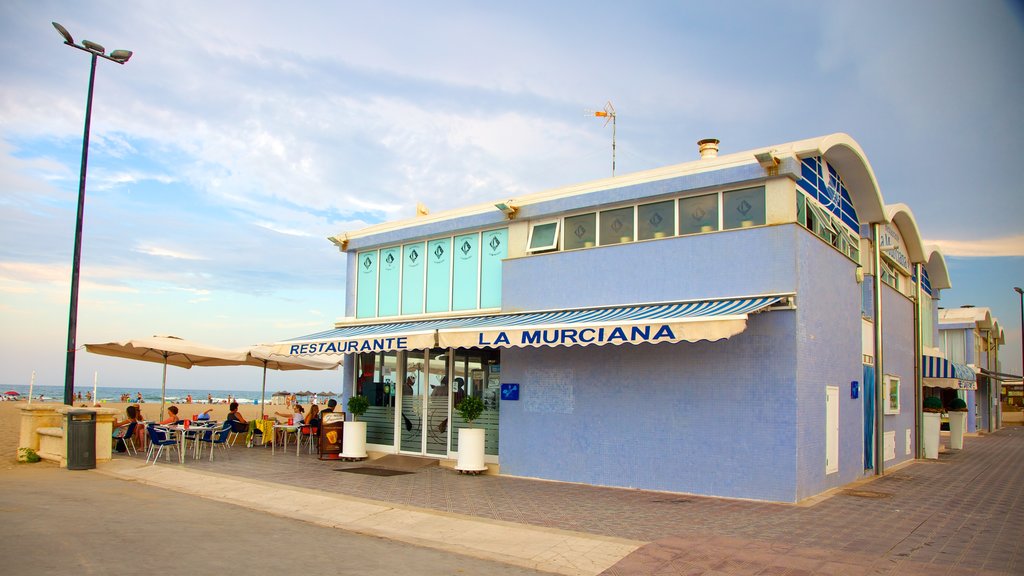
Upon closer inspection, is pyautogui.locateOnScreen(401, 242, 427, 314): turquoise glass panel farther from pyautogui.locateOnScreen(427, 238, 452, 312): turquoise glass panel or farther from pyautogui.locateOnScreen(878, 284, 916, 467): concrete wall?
pyautogui.locateOnScreen(878, 284, 916, 467): concrete wall

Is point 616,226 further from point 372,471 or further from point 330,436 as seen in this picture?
point 330,436

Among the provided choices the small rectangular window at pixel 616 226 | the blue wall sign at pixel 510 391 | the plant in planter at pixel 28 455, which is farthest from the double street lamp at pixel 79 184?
the small rectangular window at pixel 616 226

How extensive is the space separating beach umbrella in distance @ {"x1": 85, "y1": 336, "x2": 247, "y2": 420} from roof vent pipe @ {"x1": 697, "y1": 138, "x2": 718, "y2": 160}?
43.9 ft

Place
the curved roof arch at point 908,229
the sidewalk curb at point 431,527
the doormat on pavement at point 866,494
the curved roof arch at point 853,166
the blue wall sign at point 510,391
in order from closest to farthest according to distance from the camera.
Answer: the sidewalk curb at point 431,527 → the curved roof arch at point 853,166 → the doormat on pavement at point 866,494 → the blue wall sign at point 510,391 → the curved roof arch at point 908,229

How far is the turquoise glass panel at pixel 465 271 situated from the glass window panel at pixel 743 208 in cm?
578

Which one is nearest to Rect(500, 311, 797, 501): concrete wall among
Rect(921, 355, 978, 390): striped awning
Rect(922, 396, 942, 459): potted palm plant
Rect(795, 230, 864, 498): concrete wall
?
Rect(795, 230, 864, 498): concrete wall

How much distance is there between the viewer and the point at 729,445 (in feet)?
37.8

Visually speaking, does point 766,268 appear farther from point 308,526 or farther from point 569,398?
point 308,526

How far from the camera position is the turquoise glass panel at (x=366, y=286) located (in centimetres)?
1842

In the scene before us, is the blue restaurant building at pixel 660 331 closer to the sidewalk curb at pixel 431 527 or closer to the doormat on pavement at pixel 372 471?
the doormat on pavement at pixel 372 471

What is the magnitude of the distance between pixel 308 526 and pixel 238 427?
36.6 ft

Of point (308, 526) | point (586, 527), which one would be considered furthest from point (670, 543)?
point (308, 526)

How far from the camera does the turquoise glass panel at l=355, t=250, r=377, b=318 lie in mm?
18422

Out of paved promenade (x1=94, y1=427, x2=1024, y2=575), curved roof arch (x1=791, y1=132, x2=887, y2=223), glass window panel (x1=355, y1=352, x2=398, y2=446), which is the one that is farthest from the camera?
glass window panel (x1=355, y1=352, x2=398, y2=446)
